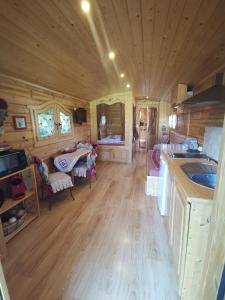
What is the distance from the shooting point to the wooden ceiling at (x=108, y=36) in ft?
4.20

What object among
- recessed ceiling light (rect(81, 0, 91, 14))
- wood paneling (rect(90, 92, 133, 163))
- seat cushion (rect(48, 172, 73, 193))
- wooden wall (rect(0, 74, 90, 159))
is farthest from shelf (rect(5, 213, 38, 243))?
wood paneling (rect(90, 92, 133, 163))

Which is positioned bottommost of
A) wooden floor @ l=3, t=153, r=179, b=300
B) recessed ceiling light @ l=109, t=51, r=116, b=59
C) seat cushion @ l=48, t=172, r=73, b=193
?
wooden floor @ l=3, t=153, r=179, b=300

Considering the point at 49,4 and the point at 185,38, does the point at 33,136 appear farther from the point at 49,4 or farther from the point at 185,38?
the point at 185,38

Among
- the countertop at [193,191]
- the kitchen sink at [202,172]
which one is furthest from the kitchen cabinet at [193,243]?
the kitchen sink at [202,172]

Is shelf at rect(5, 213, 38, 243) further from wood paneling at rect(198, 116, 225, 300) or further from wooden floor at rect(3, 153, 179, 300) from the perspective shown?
wood paneling at rect(198, 116, 225, 300)

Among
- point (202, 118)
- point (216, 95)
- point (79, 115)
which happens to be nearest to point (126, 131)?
point (79, 115)

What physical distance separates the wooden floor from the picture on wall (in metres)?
1.48

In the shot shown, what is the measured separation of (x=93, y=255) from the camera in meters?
1.71

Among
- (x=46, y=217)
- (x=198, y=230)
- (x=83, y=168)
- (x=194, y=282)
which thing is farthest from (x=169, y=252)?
(x=83, y=168)

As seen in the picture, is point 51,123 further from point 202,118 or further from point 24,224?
point 202,118

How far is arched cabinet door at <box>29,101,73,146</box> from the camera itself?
2.88m

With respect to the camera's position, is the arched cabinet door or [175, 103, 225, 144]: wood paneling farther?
the arched cabinet door

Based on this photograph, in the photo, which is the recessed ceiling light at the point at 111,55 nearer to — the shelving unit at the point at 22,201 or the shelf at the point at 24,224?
the shelving unit at the point at 22,201

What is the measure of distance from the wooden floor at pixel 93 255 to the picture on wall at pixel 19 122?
4.85 feet
